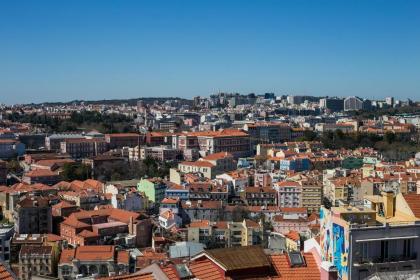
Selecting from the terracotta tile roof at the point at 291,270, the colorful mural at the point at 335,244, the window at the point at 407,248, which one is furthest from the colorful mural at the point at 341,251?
the window at the point at 407,248

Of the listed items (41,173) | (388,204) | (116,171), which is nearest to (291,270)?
(388,204)

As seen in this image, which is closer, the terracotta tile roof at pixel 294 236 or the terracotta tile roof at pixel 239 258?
the terracotta tile roof at pixel 239 258

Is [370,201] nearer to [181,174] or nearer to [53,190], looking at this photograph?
[53,190]

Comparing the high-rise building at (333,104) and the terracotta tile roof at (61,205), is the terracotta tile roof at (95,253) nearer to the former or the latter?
the terracotta tile roof at (61,205)

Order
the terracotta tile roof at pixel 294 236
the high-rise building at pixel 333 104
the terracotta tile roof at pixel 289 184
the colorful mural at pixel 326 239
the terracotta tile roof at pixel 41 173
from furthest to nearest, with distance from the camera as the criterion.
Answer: the high-rise building at pixel 333 104 < the terracotta tile roof at pixel 41 173 < the terracotta tile roof at pixel 289 184 < the terracotta tile roof at pixel 294 236 < the colorful mural at pixel 326 239

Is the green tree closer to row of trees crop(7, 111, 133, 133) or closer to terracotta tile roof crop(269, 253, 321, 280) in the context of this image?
row of trees crop(7, 111, 133, 133)

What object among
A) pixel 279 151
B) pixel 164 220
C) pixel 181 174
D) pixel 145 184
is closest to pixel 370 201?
pixel 164 220
